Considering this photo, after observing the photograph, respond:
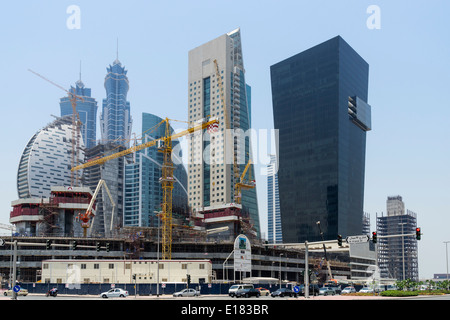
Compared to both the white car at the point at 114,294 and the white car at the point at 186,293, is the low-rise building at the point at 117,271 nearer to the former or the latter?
the white car at the point at 186,293

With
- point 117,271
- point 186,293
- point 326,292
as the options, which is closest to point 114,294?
point 186,293

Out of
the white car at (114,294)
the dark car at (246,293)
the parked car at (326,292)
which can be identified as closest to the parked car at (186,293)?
the white car at (114,294)

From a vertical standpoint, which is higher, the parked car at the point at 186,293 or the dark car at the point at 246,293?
the dark car at the point at 246,293

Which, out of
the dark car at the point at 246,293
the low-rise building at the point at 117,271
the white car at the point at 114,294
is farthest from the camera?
the low-rise building at the point at 117,271

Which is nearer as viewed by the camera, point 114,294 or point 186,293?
point 114,294

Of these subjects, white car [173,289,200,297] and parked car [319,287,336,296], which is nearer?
white car [173,289,200,297]

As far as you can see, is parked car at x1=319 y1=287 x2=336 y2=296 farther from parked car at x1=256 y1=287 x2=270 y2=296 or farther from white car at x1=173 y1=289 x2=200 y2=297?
white car at x1=173 y1=289 x2=200 y2=297

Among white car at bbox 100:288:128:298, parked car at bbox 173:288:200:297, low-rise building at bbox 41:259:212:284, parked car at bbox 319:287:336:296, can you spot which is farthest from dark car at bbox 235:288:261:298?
low-rise building at bbox 41:259:212:284

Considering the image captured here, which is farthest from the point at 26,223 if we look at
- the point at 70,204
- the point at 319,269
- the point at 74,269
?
the point at 319,269

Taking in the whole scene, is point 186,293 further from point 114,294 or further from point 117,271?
point 117,271

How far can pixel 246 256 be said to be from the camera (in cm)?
11631
